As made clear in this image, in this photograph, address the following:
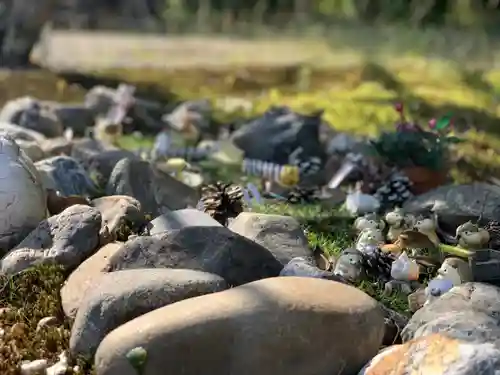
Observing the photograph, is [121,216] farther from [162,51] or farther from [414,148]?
[162,51]

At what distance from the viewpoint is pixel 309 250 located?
99.4 inches

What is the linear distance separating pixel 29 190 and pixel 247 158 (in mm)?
2115

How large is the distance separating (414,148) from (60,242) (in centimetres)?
190

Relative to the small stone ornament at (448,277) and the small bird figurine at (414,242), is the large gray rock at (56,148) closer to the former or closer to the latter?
the small bird figurine at (414,242)

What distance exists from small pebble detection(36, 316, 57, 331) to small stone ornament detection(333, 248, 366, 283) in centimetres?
78

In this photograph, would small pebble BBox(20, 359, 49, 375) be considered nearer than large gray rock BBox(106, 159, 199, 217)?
Yes

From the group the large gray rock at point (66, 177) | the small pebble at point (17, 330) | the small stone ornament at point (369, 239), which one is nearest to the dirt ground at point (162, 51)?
the large gray rock at point (66, 177)

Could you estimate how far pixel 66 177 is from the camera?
10.8ft

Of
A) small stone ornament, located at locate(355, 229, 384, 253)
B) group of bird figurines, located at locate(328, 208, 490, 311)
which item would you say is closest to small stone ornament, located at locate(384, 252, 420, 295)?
group of bird figurines, located at locate(328, 208, 490, 311)

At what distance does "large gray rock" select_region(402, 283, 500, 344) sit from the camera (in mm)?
1947

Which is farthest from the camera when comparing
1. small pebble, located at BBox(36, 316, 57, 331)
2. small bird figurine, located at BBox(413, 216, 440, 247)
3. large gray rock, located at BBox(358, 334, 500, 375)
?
small bird figurine, located at BBox(413, 216, 440, 247)

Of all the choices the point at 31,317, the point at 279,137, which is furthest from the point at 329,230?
the point at 279,137

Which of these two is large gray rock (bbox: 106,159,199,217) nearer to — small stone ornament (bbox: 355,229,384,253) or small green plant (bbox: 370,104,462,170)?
small stone ornament (bbox: 355,229,384,253)

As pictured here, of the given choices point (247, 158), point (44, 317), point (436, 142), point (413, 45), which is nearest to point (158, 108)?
point (247, 158)
